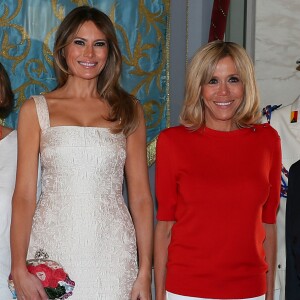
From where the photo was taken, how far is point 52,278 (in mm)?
3322

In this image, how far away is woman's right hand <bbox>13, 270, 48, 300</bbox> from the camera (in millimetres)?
3299

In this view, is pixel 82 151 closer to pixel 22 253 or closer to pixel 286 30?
pixel 22 253

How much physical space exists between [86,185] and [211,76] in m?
0.64

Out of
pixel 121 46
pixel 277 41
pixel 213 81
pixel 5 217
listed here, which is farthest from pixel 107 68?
pixel 121 46

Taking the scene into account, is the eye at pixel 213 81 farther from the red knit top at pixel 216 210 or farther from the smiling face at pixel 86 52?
the smiling face at pixel 86 52

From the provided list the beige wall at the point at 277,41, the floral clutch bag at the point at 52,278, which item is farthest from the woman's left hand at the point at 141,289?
the beige wall at the point at 277,41

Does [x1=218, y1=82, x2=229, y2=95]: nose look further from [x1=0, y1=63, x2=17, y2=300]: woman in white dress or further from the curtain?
the curtain

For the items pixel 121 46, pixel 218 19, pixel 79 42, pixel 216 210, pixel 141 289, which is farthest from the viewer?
pixel 121 46

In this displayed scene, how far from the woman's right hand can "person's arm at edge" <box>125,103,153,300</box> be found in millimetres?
396

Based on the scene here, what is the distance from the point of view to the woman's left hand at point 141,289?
11.3 ft

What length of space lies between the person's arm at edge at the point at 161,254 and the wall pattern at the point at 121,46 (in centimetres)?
175

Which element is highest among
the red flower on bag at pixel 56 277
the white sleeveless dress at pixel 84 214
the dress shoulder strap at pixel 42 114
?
the dress shoulder strap at pixel 42 114

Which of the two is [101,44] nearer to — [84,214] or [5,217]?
[84,214]

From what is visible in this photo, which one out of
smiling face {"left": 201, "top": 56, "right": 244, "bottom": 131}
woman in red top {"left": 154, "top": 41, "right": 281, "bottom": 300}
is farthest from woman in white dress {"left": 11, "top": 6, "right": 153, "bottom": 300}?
smiling face {"left": 201, "top": 56, "right": 244, "bottom": 131}
